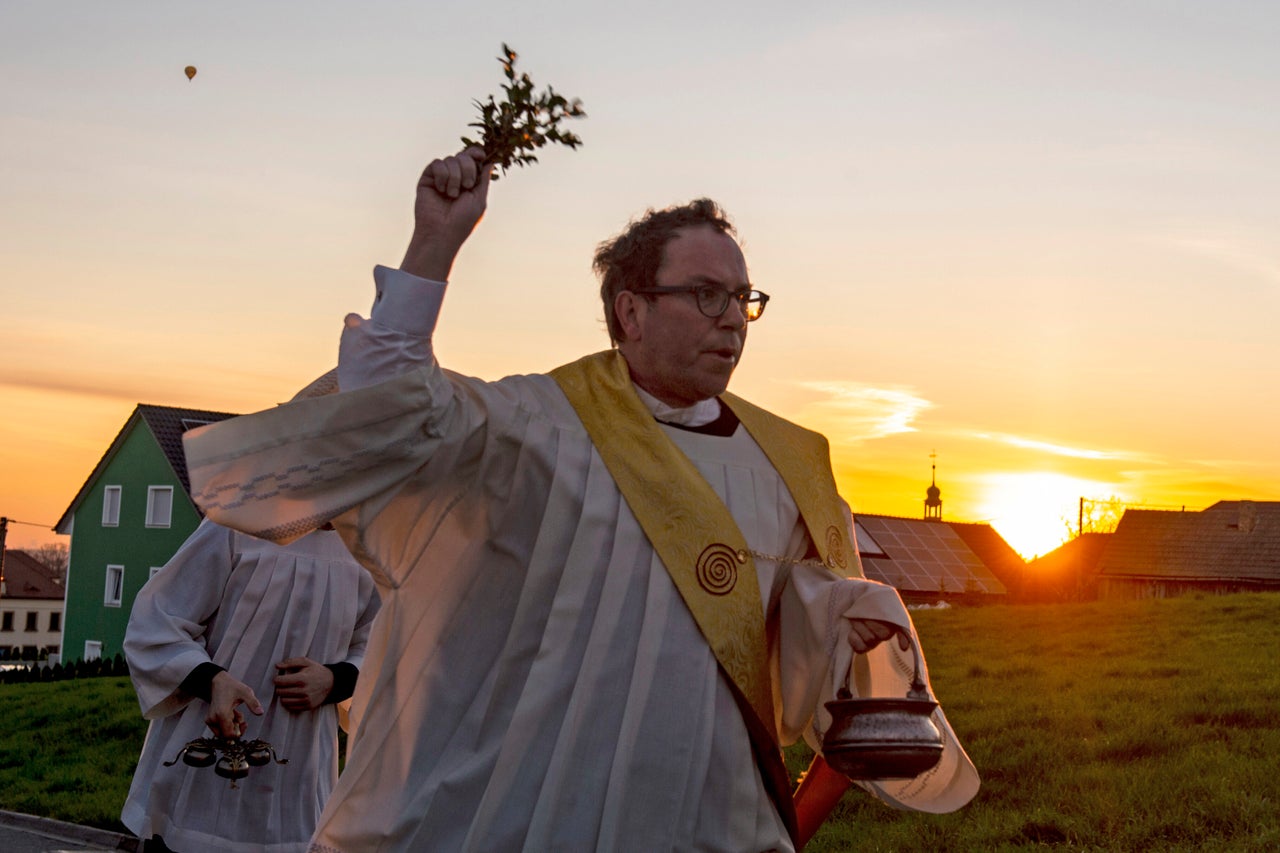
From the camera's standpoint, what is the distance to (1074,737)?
13.1m

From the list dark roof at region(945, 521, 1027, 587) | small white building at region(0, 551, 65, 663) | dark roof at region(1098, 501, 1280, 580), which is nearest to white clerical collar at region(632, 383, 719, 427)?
dark roof at region(1098, 501, 1280, 580)

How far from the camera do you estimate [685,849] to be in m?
3.47

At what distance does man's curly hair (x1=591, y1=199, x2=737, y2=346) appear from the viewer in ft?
13.4

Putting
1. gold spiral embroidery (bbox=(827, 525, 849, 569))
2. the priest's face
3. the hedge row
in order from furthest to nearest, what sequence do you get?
the hedge row → gold spiral embroidery (bbox=(827, 525, 849, 569)) → the priest's face

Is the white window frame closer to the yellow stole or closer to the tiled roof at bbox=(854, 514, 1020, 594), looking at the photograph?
the tiled roof at bbox=(854, 514, 1020, 594)

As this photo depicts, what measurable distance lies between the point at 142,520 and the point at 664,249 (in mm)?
48671

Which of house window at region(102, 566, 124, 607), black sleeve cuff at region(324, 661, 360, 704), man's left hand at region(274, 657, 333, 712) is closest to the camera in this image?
man's left hand at region(274, 657, 333, 712)

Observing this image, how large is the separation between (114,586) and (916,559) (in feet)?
90.2

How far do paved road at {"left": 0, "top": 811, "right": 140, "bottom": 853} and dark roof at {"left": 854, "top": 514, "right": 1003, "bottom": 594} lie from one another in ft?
99.3

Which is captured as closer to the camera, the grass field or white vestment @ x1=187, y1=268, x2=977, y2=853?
white vestment @ x1=187, y1=268, x2=977, y2=853

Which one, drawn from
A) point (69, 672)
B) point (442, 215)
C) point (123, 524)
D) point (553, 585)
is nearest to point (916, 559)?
point (123, 524)

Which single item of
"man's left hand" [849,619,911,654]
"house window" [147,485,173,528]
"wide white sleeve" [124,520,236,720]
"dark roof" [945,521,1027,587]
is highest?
"man's left hand" [849,619,911,654]

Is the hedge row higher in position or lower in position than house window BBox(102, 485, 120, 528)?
lower

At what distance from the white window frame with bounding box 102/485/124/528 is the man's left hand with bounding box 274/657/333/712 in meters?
48.2
